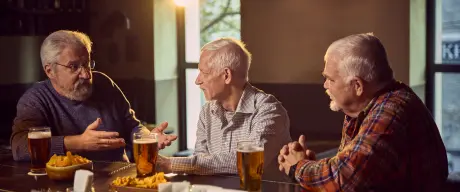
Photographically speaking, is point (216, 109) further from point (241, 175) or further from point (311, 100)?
point (311, 100)

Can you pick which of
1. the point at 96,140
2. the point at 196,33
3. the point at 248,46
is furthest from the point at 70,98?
the point at 196,33

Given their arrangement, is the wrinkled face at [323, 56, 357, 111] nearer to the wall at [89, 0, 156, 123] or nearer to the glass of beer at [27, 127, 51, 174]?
the glass of beer at [27, 127, 51, 174]

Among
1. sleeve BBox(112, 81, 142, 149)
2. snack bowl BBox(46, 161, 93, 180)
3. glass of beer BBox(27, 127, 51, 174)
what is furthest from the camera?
sleeve BBox(112, 81, 142, 149)

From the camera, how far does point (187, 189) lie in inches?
75.3

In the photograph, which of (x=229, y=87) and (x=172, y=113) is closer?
(x=229, y=87)

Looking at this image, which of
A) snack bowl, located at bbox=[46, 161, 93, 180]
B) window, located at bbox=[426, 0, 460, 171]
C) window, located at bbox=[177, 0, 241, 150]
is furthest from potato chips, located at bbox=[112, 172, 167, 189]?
window, located at bbox=[177, 0, 241, 150]

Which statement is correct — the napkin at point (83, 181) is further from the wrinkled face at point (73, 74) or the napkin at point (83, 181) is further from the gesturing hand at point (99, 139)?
the wrinkled face at point (73, 74)

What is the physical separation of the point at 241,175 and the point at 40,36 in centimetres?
353

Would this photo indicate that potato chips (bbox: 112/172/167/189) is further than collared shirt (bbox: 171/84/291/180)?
No

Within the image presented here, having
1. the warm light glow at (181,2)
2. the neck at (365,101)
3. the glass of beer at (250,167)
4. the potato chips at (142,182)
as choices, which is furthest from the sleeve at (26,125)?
the warm light glow at (181,2)

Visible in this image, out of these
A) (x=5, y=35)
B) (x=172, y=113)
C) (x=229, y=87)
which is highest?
(x=5, y=35)

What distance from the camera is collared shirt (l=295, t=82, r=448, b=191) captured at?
2.03 metres

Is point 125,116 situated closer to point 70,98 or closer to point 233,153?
point 70,98

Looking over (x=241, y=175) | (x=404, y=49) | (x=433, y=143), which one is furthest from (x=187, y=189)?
(x=404, y=49)
